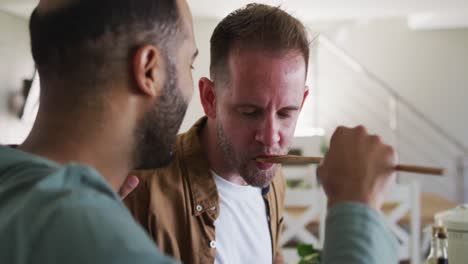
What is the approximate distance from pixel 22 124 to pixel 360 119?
4.07 m

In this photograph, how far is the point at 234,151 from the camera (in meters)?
1.29

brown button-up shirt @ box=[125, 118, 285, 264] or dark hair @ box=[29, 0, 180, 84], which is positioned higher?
dark hair @ box=[29, 0, 180, 84]

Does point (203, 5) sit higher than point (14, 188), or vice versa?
point (203, 5)

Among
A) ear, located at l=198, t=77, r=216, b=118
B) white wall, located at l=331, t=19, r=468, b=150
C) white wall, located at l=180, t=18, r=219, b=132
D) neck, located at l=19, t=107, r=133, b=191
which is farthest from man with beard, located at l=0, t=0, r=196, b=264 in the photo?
white wall, located at l=331, t=19, r=468, b=150

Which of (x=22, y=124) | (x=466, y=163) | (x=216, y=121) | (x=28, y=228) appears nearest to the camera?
(x=28, y=228)

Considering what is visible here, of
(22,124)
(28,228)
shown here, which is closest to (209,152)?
(28,228)

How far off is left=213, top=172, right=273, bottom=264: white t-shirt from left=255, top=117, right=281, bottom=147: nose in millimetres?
189

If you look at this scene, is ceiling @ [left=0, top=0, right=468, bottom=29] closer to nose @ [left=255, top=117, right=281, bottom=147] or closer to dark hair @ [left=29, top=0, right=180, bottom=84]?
nose @ [left=255, top=117, right=281, bottom=147]

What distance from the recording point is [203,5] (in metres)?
4.98

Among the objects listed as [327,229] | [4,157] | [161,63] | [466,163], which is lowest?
[466,163]

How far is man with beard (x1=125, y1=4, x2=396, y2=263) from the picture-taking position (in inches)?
48.8

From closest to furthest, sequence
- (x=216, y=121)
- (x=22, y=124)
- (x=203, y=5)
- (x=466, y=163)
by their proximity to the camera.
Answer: (x=216, y=121), (x=203, y=5), (x=22, y=124), (x=466, y=163)

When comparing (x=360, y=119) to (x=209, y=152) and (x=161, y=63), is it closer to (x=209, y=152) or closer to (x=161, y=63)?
(x=209, y=152)

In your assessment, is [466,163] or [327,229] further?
[466,163]
